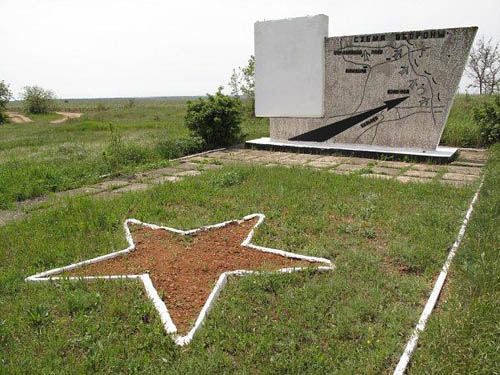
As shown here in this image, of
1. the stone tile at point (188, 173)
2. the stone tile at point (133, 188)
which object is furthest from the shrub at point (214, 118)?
the stone tile at point (133, 188)

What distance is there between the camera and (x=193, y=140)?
1070cm

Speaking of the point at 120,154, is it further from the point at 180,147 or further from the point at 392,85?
the point at 392,85

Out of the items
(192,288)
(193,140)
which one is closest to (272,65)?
(193,140)

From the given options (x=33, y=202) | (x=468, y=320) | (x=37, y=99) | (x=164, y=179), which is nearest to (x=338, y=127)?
(x=164, y=179)

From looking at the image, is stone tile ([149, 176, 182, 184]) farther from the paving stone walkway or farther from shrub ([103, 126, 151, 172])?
shrub ([103, 126, 151, 172])

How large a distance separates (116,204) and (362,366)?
406cm

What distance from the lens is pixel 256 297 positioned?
10.3 ft

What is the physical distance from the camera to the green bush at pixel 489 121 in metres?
9.78

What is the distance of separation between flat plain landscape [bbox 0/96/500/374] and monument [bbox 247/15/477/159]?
340 cm

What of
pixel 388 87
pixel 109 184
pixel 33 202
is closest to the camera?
pixel 33 202

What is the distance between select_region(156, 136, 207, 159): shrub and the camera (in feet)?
32.7

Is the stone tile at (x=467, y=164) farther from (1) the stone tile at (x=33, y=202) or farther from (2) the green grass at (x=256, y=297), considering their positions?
(1) the stone tile at (x=33, y=202)

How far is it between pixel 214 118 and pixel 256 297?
322 inches

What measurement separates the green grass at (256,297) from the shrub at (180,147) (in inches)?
178
